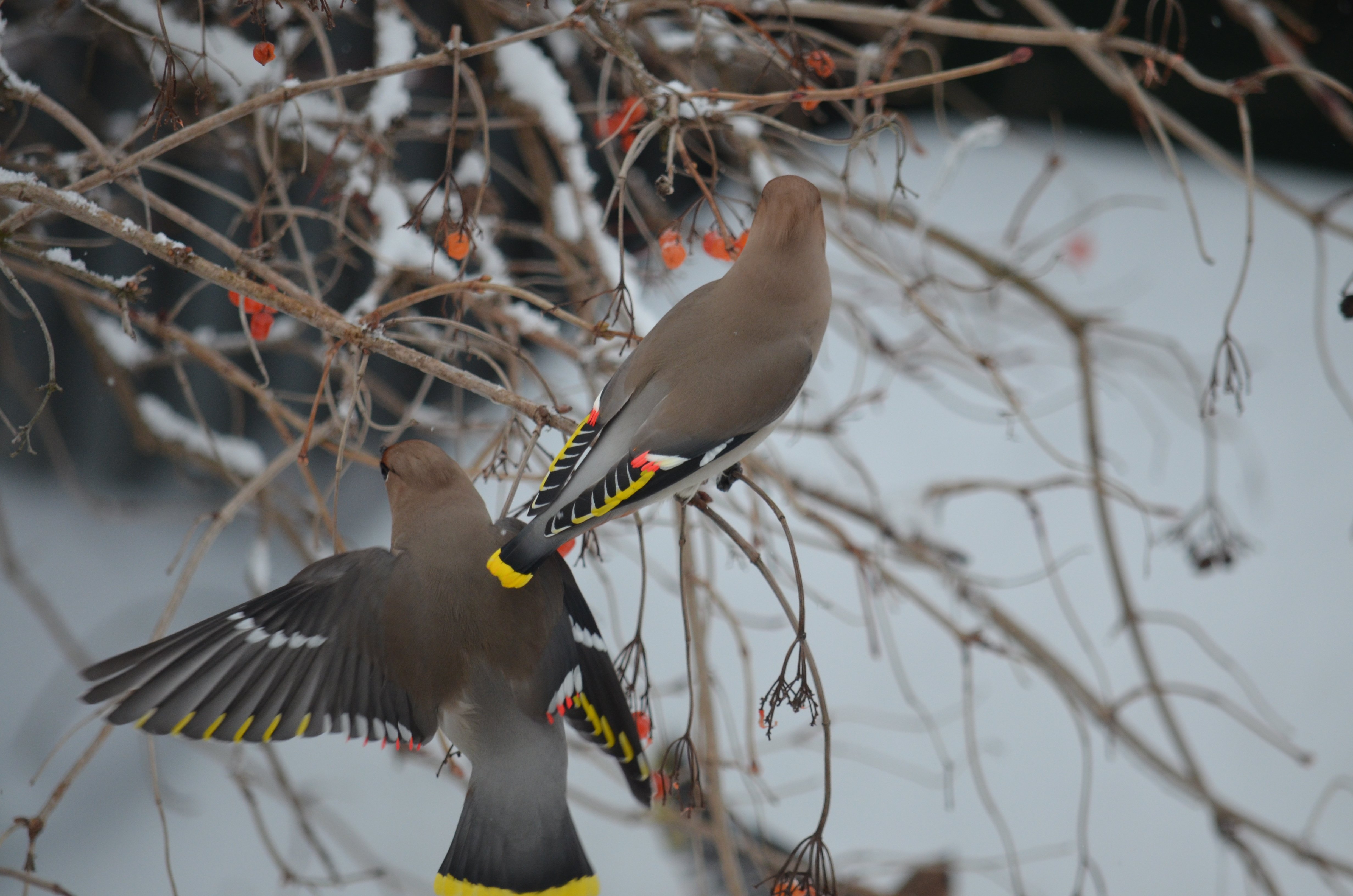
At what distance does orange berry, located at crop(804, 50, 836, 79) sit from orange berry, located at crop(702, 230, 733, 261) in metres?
0.30

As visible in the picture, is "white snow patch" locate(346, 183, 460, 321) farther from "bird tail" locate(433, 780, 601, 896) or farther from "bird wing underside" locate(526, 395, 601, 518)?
"bird tail" locate(433, 780, 601, 896)

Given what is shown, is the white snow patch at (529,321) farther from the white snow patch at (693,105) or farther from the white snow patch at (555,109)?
the white snow patch at (693,105)

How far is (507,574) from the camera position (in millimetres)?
1327

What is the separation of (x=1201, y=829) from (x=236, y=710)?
350 centimetres

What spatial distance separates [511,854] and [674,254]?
894 millimetres

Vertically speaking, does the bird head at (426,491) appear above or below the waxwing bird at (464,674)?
above

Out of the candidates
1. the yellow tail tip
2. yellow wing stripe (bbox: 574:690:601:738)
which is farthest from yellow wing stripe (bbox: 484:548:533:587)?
yellow wing stripe (bbox: 574:690:601:738)

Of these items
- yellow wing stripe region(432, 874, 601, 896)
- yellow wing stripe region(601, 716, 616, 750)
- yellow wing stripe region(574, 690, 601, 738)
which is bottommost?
yellow wing stripe region(432, 874, 601, 896)

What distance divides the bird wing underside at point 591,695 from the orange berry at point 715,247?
57 centimetres

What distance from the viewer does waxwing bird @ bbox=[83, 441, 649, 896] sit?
136 centimetres

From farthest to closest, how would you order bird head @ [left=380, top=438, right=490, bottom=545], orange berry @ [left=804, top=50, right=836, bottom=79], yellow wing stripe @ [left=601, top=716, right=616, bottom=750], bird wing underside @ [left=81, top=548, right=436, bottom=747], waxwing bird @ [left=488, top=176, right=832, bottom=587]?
orange berry @ [left=804, top=50, right=836, bottom=79] < bird head @ [left=380, top=438, right=490, bottom=545] < yellow wing stripe @ [left=601, top=716, right=616, bottom=750] < waxwing bird @ [left=488, top=176, right=832, bottom=587] < bird wing underside @ [left=81, top=548, right=436, bottom=747]

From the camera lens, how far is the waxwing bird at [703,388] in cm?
132

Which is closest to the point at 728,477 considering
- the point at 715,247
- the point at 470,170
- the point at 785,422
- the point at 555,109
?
the point at 715,247

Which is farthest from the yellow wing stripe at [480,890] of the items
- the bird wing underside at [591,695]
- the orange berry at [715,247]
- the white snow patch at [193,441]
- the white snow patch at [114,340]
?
the white snow patch at [114,340]
